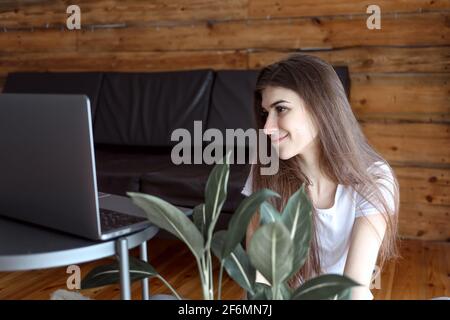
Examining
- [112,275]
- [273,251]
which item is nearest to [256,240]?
[273,251]

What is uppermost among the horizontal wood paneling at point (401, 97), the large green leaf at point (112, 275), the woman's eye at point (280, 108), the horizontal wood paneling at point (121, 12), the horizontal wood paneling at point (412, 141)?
the horizontal wood paneling at point (121, 12)

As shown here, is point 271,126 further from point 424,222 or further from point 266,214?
point 424,222

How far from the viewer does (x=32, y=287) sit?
2.38 metres

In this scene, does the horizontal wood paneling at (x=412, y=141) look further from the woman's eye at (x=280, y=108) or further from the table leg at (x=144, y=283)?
the table leg at (x=144, y=283)

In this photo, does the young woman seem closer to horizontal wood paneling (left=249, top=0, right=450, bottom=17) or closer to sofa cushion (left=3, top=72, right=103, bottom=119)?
horizontal wood paneling (left=249, top=0, right=450, bottom=17)

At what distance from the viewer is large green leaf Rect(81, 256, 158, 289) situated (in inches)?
30.1

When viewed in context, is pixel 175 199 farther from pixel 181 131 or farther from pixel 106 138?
pixel 106 138

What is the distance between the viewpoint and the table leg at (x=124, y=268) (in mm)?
814

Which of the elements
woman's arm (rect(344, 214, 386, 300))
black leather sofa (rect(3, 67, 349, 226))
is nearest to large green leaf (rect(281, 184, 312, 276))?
woman's arm (rect(344, 214, 386, 300))

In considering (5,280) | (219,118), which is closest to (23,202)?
(5,280)

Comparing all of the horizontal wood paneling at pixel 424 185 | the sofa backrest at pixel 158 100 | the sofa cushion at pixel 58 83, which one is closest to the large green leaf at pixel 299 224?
the sofa backrest at pixel 158 100

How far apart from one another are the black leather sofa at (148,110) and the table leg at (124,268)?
151cm

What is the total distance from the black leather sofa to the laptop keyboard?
4.43 ft

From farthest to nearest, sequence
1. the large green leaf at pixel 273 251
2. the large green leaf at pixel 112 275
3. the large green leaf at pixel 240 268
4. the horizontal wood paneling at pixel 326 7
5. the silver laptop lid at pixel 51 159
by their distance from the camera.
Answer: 1. the horizontal wood paneling at pixel 326 7
2. the silver laptop lid at pixel 51 159
3. the large green leaf at pixel 112 275
4. the large green leaf at pixel 240 268
5. the large green leaf at pixel 273 251
